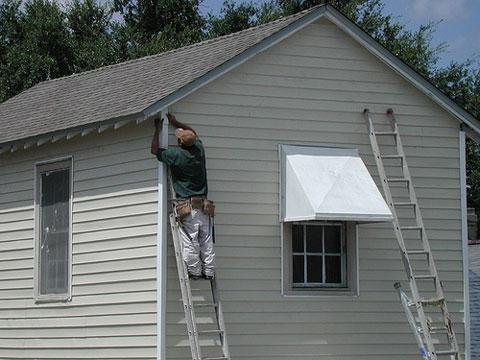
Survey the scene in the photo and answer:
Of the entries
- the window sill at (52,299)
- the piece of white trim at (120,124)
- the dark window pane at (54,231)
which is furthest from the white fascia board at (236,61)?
the window sill at (52,299)

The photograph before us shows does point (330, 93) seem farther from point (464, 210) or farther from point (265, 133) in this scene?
point (464, 210)

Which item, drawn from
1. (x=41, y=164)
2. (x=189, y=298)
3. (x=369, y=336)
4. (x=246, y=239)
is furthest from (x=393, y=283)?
(x=41, y=164)

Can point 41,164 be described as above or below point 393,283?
above

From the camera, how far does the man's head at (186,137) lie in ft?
45.2

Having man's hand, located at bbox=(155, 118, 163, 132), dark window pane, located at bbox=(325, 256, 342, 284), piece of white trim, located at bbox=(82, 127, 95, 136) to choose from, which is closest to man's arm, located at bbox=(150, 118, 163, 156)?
man's hand, located at bbox=(155, 118, 163, 132)

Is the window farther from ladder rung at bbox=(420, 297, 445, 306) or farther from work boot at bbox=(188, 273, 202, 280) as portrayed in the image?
ladder rung at bbox=(420, 297, 445, 306)

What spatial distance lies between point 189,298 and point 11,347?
413 centimetres

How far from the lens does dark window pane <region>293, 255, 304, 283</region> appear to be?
1488cm

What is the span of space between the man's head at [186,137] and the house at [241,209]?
30cm

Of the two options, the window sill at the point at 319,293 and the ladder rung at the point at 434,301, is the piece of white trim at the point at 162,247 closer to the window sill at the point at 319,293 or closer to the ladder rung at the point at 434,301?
the window sill at the point at 319,293

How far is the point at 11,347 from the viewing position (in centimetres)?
1652

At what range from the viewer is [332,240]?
15.2 m

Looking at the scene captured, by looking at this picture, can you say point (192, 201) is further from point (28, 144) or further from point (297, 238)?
point (28, 144)

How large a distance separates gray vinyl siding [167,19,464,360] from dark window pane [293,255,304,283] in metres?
0.31
